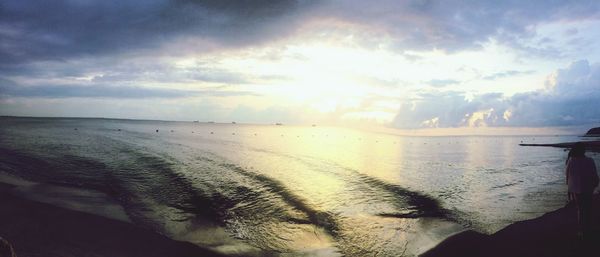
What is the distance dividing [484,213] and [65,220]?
20158 mm

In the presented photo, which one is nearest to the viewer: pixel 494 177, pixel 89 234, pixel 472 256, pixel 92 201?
pixel 472 256

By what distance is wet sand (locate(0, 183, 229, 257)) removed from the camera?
10.9 meters

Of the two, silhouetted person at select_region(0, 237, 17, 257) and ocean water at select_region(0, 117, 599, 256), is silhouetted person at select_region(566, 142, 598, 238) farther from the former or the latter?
silhouetted person at select_region(0, 237, 17, 257)

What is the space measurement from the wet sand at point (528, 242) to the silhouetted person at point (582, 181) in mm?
788

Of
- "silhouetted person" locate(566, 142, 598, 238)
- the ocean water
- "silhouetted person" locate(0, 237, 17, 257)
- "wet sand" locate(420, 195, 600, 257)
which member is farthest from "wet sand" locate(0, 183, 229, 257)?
"silhouetted person" locate(566, 142, 598, 238)

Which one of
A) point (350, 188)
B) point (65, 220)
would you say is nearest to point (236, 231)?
point (65, 220)

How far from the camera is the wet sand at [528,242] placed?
11.0m

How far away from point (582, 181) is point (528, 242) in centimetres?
279

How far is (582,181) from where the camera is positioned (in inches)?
458

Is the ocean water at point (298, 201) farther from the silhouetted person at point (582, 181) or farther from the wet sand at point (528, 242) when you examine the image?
the silhouetted person at point (582, 181)

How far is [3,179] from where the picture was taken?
22.1 metres

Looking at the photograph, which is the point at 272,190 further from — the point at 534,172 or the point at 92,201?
the point at 534,172

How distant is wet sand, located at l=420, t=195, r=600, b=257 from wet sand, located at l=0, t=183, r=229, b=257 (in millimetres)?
8684

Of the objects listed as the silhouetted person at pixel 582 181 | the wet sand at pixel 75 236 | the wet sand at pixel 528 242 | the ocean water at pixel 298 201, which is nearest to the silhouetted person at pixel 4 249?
the wet sand at pixel 75 236
